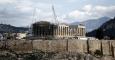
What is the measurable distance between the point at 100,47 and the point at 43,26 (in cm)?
6867

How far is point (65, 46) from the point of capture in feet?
158

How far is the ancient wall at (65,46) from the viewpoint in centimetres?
4797

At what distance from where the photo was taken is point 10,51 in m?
47.8

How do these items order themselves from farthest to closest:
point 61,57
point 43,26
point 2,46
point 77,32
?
1. point 77,32
2. point 43,26
3. point 2,46
4. point 61,57

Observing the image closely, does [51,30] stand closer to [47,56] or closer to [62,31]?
[62,31]

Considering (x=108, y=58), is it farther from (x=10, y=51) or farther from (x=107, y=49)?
(x=10, y=51)

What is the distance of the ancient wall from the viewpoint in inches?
1889

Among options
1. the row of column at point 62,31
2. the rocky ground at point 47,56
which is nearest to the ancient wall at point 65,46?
the rocky ground at point 47,56

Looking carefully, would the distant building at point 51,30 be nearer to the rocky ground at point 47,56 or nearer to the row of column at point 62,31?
the row of column at point 62,31

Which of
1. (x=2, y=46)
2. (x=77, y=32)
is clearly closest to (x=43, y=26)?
(x=77, y=32)

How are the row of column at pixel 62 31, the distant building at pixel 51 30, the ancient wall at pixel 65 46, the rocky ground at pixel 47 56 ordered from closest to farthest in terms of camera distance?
1. the rocky ground at pixel 47 56
2. the ancient wall at pixel 65 46
3. the distant building at pixel 51 30
4. the row of column at pixel 62 31

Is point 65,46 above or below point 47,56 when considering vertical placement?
above

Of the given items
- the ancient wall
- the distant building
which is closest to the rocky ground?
the ancient wall

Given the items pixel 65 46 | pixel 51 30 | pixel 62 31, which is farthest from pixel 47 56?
pixel 62 31
